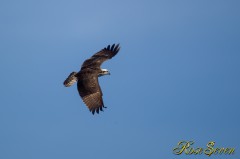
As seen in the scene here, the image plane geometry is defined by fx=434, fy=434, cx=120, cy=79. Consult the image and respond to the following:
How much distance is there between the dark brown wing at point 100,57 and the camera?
17.8 meters

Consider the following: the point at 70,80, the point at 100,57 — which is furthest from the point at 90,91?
the point at 100,57

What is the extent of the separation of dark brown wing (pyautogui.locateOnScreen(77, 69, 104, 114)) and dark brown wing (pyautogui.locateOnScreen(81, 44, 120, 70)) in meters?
1.02

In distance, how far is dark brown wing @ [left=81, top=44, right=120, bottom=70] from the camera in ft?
58.4

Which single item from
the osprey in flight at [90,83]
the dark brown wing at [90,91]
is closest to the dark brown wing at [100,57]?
the osprey in flight at [90,83]

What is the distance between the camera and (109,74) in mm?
17219

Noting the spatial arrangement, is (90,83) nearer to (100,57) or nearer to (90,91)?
(90,91)

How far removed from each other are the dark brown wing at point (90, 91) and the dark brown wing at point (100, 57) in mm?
1025

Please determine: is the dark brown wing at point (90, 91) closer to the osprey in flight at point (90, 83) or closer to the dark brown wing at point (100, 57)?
Result: the osprey in flight at point (90, 83)

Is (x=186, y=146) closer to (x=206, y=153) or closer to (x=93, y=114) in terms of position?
(x=206, y=153)

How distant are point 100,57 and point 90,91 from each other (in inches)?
106

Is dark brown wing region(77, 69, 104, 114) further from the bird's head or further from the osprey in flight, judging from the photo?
the bird's head

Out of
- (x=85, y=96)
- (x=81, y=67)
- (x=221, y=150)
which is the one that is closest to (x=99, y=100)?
(x=85, y=96)

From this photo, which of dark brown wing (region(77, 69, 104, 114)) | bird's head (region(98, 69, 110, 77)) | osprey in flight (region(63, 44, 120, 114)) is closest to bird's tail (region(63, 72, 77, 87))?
osprey in flight (region(63, 44, 120, 114))

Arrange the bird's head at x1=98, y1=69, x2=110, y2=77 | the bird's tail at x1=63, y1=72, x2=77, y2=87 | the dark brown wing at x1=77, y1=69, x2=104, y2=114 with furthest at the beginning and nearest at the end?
the bird's head at x1=98, y1=69, x2=110, y2=77 < the bird's tail at x1=63, y1=72, x2=77, y2=87 < the dark brown wing at x1=77, y1=69, x2=104, y2=114
